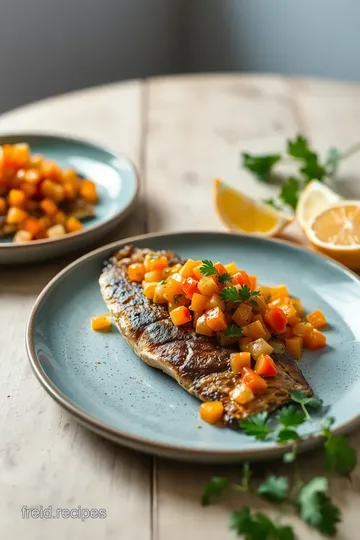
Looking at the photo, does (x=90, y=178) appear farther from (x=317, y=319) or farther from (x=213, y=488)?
(x=213, y=488)

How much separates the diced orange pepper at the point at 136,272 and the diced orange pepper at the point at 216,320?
390 mm

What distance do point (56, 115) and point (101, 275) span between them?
1746 millimetres

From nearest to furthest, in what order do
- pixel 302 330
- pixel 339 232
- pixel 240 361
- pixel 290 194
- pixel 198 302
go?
pixel 240 361 < pixel 198 302 < pixel 302 330 < pixel 339 232 < pixel 290 194

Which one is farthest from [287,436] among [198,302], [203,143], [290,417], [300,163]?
[203,143]

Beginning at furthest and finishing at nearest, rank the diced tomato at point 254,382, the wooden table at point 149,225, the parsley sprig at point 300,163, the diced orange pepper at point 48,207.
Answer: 1. the parsley sprig at point 300,163
2. the diced orange pepper at point 48,207
3. the diced tomato at point 254,382
4. the wooden table at point 149,225

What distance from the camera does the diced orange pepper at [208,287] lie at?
204cm

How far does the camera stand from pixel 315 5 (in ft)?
18.4

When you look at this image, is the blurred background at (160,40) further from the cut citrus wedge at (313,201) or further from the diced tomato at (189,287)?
the diced tomato at (189,287)

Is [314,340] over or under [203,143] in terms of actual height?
over

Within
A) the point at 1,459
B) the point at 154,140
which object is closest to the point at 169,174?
the point at 154,140

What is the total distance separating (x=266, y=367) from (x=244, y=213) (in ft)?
3.62

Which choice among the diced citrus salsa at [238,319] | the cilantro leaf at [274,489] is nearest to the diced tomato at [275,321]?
the diced citrus salsa at [238,319]

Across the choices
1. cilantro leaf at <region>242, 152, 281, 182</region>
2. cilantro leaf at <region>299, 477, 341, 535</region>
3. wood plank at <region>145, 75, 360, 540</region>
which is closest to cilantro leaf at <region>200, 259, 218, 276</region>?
wood plank at <region>145, 75, 360, 540</region>

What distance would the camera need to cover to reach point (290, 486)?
1707mm
